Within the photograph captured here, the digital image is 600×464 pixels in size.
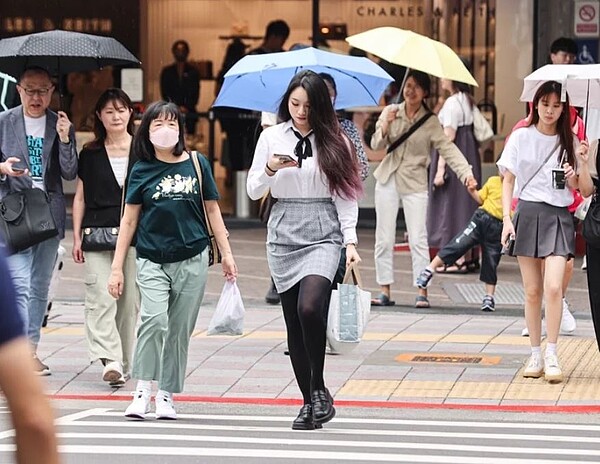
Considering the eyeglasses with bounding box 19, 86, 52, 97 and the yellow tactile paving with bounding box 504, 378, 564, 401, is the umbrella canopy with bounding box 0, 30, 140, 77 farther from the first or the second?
the yellow tactile paving with bounding box 504, 378, 564, 401

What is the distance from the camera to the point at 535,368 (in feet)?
29.8

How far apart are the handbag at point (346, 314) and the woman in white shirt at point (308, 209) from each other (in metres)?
0.09

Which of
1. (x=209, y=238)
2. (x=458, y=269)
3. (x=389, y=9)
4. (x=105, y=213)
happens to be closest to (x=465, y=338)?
(x=105, y=213)

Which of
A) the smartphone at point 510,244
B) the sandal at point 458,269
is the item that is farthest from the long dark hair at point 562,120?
the sandal at point 458,269

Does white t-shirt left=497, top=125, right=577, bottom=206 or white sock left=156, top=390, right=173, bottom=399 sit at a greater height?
white t-shirt left=497, top=125, right=577, bottom=206

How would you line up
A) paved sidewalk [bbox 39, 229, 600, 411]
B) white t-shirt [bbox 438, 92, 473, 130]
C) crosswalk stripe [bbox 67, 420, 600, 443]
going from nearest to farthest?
crosswalk stripe [bbox 67, 420, 600, 443], paved sidewalk [bbox 39, 229, 600, 411], white t-shirt [bbox 438, 92, 473, 130]

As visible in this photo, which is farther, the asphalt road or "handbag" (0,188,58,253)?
"handbag" (0,188,58,253)

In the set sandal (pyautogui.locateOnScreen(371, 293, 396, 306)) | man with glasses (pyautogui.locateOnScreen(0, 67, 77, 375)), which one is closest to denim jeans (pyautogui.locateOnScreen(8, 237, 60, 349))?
man with glasses (pyautogui.locateOnScreen(0, 67, 77, 375))

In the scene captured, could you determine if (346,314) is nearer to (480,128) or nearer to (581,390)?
(581,390)

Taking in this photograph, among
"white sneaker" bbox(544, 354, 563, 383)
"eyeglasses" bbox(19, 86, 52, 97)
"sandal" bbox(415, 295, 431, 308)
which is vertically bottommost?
"sandal" bbox(415, 295, 431, 308)

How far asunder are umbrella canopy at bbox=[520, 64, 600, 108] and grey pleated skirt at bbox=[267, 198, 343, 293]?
1909 mm

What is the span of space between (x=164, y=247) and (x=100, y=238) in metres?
1.16

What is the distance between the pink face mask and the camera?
25.7 feet

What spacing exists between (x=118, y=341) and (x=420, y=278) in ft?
11.8
